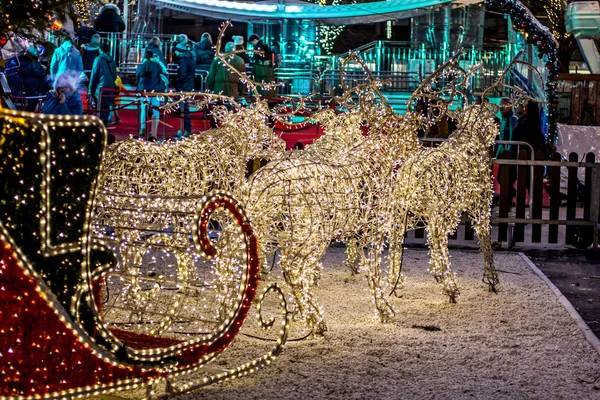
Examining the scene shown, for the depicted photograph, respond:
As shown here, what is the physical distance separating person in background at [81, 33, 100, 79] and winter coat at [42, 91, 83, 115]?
22.3ft

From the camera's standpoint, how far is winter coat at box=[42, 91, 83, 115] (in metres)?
11.6

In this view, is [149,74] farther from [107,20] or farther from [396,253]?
[396,253]

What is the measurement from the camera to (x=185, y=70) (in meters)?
18.8

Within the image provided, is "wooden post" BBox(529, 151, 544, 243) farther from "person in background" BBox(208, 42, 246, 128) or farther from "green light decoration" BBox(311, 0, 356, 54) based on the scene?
"green light decoration" BBox(311, 0, 356, 54)

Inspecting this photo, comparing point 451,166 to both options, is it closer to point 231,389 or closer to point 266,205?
point 266,205

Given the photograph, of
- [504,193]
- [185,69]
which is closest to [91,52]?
[185,69]

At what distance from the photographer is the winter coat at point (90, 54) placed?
18583mm

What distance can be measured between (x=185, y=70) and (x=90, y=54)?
2155 mm

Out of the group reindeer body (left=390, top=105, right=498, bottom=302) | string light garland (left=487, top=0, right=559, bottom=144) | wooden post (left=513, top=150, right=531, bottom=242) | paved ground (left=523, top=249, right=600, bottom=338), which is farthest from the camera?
string light garland (left=487, top=0, right=559, bottom=144)

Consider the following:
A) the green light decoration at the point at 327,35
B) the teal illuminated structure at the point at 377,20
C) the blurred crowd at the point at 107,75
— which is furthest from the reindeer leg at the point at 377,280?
the green light decoration at the point at 327,35

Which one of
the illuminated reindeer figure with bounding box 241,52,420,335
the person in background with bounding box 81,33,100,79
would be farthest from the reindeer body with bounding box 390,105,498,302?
the person in background with bounding box 81,33,100,79

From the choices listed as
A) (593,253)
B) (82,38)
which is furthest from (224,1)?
(593,253)

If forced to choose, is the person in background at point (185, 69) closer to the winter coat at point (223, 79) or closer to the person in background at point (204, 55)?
the winter coat at point (223, 79)

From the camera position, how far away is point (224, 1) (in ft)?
96.5
